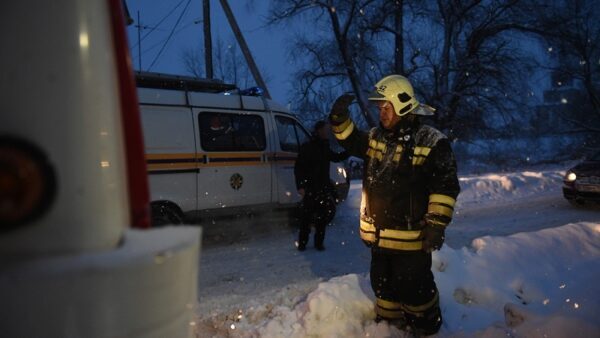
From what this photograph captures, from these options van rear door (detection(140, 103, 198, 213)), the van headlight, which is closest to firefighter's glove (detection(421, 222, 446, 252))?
van rear door (detection(140, 103, 198, 213))

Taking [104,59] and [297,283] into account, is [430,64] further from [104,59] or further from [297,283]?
[104,59]

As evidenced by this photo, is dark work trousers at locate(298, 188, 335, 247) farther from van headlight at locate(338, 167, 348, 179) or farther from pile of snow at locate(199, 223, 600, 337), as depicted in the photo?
pile of snow at locate(199, 223, 600, 337)

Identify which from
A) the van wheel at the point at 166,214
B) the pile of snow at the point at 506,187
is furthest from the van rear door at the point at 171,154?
the pile of snow at the point at 506,187

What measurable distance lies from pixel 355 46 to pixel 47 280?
17.6 meters

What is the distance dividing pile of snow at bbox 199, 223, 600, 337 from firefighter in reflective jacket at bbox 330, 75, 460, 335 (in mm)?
292

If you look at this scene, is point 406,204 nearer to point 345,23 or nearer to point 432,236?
point 432,236

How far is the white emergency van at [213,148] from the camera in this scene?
658 cm

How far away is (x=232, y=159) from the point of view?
24.0ft

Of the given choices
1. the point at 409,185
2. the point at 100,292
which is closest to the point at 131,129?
the point at 100,292

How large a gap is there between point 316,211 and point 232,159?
171cm

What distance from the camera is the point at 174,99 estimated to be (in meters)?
6.84

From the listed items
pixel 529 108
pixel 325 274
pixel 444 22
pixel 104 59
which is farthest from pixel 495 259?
pixel 529 108

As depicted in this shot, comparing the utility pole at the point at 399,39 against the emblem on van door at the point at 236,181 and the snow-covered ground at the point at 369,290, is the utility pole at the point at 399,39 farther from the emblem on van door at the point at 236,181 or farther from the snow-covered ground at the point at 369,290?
the emblem on van door at the point at 236,181

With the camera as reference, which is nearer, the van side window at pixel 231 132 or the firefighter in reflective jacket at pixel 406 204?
the firefighter in reflective jacket at pixel 406 204
